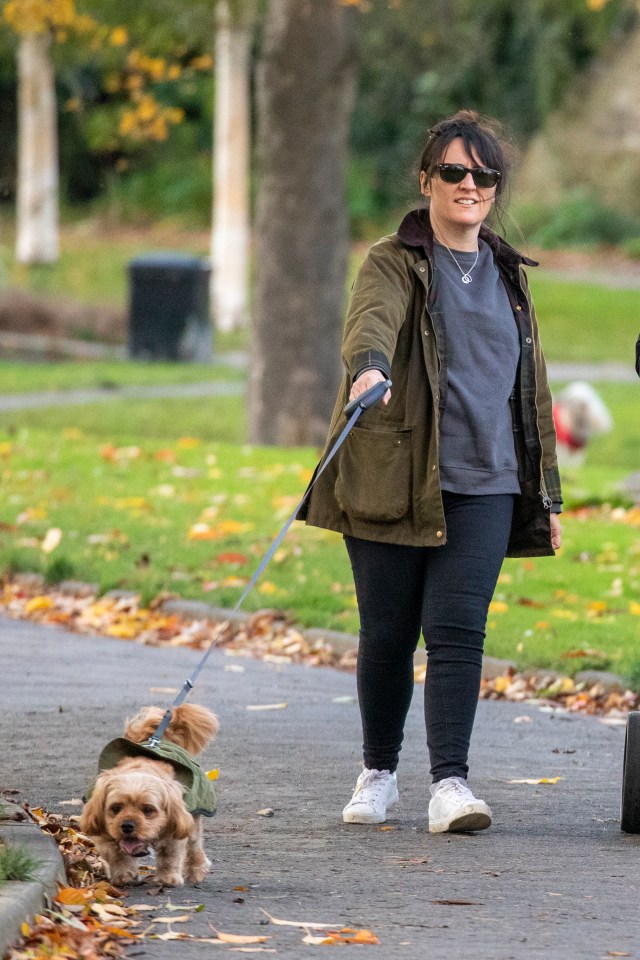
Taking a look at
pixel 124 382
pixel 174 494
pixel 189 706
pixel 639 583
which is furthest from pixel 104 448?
pixel 189 706

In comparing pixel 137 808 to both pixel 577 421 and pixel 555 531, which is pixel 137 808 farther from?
pixel 577 421

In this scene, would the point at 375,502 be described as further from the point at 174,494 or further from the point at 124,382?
the point at 124,382

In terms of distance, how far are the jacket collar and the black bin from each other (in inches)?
741

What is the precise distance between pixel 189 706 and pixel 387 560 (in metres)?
0.74

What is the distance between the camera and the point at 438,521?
4852 millimetres

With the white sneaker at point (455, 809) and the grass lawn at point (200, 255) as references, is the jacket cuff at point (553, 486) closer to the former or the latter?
the white sneaker at point (455, 809)


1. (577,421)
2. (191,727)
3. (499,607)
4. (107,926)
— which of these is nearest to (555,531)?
(191,727)

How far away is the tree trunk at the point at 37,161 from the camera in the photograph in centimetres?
3278

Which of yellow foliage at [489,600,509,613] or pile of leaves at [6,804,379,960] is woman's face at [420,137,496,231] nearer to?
pile of leaves at [6,804,379,960]

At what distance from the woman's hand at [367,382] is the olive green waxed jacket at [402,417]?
0.26ft

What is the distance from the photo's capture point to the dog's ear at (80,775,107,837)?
4234 mm

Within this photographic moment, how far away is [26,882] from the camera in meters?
3.95

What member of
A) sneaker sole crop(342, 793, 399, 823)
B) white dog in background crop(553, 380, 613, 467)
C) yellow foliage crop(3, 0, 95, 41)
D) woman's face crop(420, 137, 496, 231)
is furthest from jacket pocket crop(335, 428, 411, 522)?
yellow foliage crop(3, 0, 95, 41)

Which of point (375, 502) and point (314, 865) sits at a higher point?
point (375, 502)
